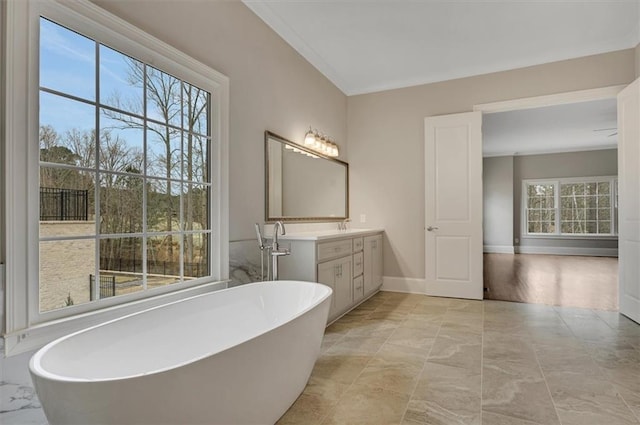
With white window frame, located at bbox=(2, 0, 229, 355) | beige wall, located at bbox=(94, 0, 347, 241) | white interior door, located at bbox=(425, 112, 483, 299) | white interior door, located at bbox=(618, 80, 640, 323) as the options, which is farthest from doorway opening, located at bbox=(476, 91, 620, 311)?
white window frame, located at bbox=(2, 0, 229, 355)

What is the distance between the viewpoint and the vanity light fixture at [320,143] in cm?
401

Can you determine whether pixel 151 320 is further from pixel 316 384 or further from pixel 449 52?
pixel 449 52

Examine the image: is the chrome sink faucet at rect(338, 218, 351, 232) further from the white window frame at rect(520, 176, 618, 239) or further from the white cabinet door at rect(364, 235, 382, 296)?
the white window frame at rect(520, 176, 618, 239)

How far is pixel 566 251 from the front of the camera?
912cm

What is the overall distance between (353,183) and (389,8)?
2.38 metres

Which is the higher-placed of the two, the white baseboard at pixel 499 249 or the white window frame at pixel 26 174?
the white window frame at pixel 26 174

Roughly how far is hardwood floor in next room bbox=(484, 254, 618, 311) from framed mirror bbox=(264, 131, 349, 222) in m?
2.27

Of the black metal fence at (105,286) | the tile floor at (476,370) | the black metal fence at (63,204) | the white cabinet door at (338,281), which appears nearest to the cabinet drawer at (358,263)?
the white cabinet door at (338,281)

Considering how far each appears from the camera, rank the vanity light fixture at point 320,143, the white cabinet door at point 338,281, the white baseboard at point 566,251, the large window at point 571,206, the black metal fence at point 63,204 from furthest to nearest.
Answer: the large window at point 571,206 < the white baseboard at point 566,251 < the vanity light fixture at point 320,143 < the white cabinet door at point 338,281 < the black metal fence at point 63,204

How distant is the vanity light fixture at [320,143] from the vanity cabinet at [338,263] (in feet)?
3.56

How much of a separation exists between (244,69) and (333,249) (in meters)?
1.76

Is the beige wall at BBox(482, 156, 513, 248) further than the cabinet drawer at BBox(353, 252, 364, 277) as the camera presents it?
Yes

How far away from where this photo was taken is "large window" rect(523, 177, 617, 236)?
885 cm

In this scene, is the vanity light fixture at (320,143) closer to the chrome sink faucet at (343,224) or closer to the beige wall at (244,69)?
the beige wall at (244,69)
